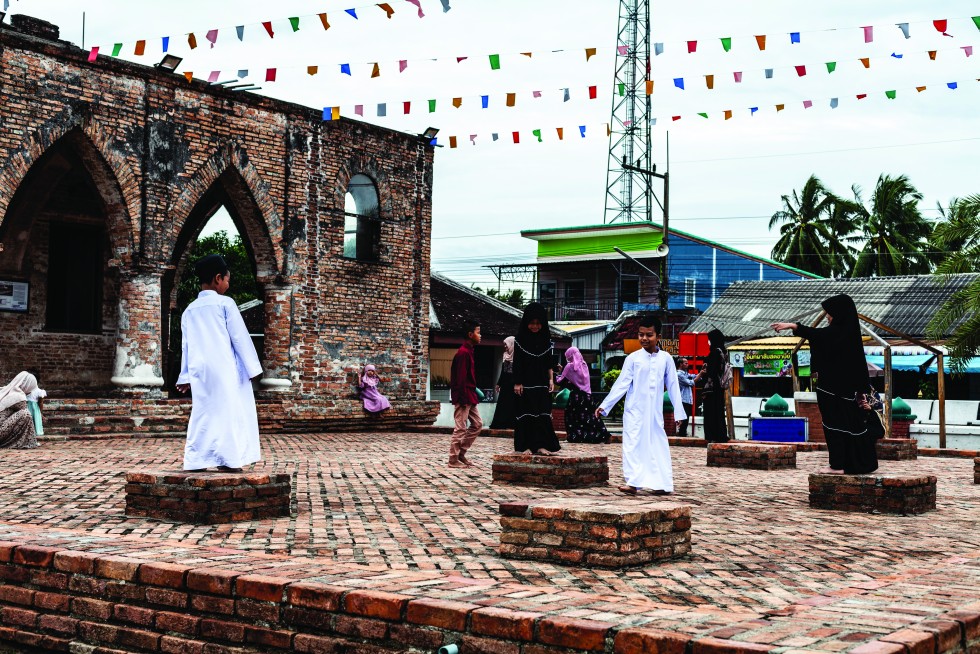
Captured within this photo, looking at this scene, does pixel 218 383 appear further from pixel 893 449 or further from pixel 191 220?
pixel 191 220

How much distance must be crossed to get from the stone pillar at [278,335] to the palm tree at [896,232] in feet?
100.0

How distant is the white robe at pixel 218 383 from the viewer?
804cm

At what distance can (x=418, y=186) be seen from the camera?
2448 centimetres

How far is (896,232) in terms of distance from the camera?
150 feet

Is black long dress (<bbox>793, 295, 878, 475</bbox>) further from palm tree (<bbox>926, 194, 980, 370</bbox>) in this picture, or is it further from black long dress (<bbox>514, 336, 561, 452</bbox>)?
palm tree (<bbox>926, 194, 980, 370</bbox>)

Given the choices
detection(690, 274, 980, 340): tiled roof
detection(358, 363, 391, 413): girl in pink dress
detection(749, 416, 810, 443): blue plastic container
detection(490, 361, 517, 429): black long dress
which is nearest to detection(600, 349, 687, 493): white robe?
detection(490, 361, 517, 429): black long dress

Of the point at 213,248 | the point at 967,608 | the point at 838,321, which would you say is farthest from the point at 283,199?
the point at 213,248

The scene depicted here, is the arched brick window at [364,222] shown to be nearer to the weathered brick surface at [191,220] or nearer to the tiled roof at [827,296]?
the weathered brick surface at [191,220]

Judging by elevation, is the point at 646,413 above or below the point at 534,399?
below

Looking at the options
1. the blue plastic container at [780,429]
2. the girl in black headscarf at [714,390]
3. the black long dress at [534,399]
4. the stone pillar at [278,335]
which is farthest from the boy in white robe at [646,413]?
the stone pillar at [278,335]

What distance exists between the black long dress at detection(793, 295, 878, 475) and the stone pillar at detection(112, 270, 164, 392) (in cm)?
1298

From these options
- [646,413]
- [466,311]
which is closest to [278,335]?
[646,413]

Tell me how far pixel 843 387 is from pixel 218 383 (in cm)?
535

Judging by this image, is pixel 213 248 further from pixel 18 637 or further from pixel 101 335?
pixel 18 637
